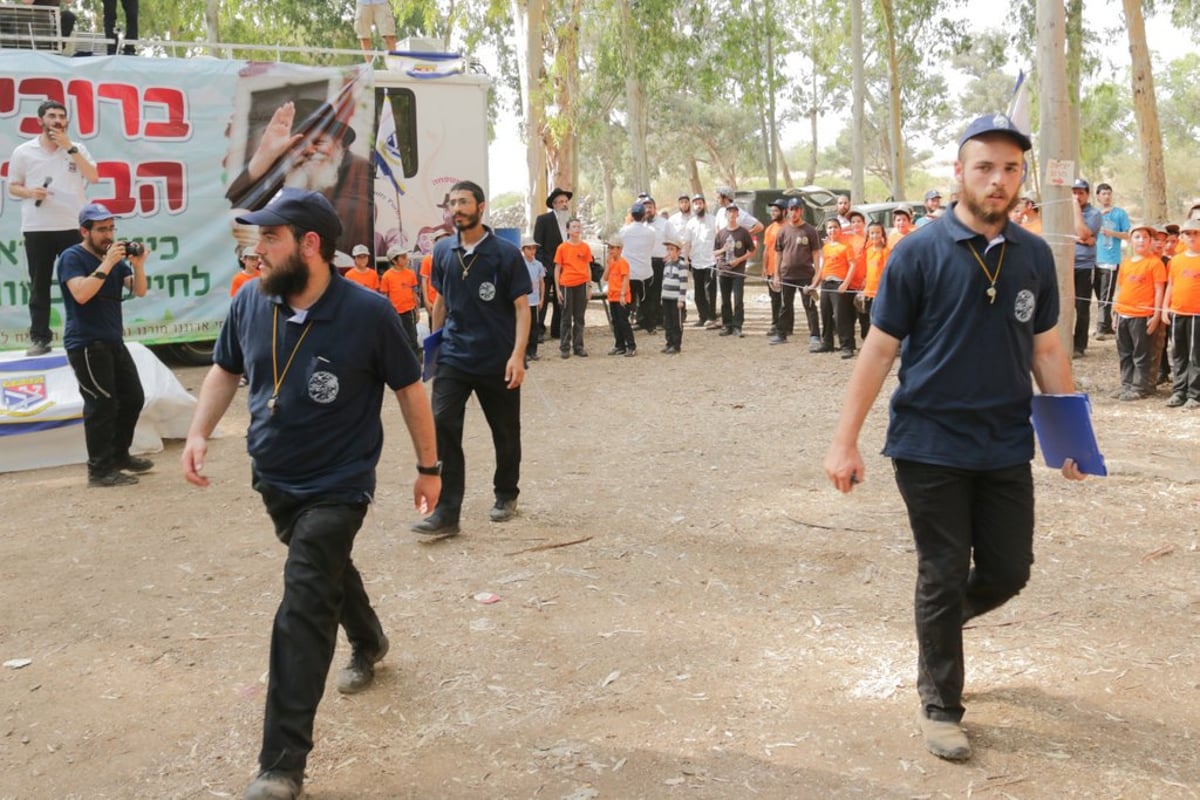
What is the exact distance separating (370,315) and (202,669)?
1.92 metres

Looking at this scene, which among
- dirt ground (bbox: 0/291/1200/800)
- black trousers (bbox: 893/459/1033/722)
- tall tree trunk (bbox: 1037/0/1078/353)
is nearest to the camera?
black trousers (bbox: 893/459/1033/722)

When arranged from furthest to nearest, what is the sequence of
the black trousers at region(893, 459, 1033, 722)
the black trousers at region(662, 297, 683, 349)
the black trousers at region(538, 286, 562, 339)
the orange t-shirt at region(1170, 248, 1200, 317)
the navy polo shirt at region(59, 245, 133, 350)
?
the black trousers at region(538, 286, 562, 339), the black trousers at region(662, 297, 683, 349), the orange t-shirt at region(1170, 248, 1200, 317), the navy polo shirt at region(59, 245, 133, 350), the black trousers at region(893, 459, 1033, 722)

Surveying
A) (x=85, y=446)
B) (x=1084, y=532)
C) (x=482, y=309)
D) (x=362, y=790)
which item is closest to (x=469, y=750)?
(x=362, y=790)

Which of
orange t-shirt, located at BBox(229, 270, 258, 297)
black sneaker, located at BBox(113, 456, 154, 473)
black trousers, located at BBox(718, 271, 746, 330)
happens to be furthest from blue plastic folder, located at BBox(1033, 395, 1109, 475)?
black trousers, located at BBox(718, 271, 746, 330)

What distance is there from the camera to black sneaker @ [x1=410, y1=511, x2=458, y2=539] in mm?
6629

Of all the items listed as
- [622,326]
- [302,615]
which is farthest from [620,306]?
[302,615]

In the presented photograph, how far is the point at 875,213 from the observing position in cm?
2223

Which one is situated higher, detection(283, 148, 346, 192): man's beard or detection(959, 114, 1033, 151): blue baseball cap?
detection(283, 148, 346, 192): man's beard

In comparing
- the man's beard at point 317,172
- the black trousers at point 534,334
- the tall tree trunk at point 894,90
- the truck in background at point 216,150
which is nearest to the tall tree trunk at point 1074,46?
the tall tree trunk at point 894,90

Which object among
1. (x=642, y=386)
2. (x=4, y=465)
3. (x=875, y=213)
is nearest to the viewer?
(x=4, y=465)

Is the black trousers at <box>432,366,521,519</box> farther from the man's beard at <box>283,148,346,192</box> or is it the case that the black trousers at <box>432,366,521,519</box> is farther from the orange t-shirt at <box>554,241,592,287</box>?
the orange t-shirt at <box>554,241,592,287</box>

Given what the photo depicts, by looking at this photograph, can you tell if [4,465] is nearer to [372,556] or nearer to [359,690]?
[372,556]

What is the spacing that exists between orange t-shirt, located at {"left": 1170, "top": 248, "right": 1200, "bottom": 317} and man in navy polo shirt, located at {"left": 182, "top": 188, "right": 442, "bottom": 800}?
8.20 meters

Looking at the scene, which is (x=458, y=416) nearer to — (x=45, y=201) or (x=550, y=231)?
(x=45, y=201)
